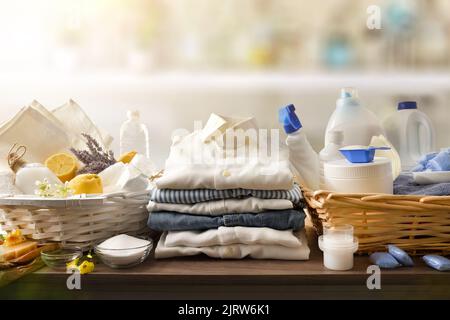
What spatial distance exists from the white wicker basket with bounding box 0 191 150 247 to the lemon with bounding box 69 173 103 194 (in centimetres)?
4

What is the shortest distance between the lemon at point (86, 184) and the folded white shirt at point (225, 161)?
0.11 meters

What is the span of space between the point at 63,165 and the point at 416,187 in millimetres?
651

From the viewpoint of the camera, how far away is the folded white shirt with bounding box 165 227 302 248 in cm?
82

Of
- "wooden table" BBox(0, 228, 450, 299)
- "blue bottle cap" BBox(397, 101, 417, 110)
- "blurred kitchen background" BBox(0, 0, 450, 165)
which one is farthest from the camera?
"blurred kitchen background" BBox(0, 0, 450, 165)

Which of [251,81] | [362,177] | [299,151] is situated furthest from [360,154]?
[251,81]

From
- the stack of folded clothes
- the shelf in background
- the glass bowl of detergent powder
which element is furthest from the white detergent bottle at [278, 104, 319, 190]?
the glass bowl of detergent powder

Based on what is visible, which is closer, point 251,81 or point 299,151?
point 299,151

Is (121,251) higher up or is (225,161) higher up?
(225,161)

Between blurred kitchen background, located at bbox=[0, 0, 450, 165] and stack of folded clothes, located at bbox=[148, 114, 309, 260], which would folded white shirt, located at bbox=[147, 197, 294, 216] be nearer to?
stack of folded clothes, located at bbox=[148, 114, 309, 260]

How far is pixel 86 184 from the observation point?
87 cm

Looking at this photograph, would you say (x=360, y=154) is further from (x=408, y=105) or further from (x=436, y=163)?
(x=408, y=105)

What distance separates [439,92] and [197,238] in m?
0.74
